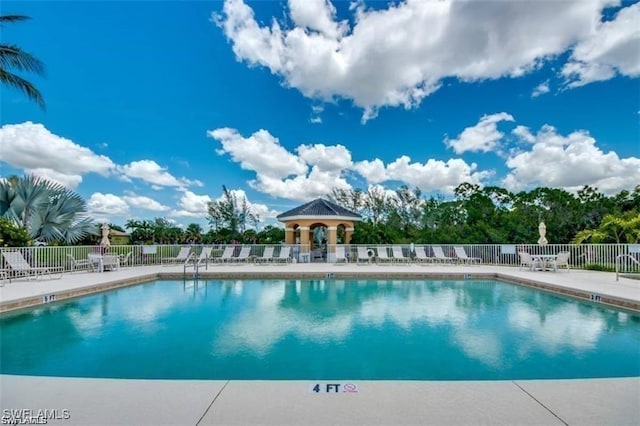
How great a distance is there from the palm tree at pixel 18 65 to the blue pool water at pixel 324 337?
244 inches

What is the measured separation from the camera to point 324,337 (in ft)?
17.4

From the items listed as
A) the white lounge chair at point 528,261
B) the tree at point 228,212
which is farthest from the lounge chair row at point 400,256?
the tree at point 228,212

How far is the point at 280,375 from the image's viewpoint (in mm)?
3902

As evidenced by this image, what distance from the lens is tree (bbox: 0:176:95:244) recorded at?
41.8ft

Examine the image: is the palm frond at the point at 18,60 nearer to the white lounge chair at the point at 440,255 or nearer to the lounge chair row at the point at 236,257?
the lounge chair row at the point at 236,257

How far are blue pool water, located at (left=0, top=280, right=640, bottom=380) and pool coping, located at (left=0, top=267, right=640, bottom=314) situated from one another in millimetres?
351

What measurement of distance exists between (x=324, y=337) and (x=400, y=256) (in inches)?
385

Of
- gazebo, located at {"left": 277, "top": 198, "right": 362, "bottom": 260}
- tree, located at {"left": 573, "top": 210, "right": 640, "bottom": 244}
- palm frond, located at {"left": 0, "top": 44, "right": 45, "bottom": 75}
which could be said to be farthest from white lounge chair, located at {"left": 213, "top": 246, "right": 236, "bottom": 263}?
tree, located at {"left": 573, "top": 210, "right": 640, "bottom": 244}

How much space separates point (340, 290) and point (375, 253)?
19.2ft

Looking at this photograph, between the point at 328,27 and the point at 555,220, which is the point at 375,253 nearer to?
the point at 328,27

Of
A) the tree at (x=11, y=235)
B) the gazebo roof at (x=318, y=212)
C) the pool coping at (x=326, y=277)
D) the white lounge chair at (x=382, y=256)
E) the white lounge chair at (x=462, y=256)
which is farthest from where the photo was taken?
the gazebo roof at (x=318, y=212)

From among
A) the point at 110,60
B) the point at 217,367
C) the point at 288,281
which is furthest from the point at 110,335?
the point at 110,60

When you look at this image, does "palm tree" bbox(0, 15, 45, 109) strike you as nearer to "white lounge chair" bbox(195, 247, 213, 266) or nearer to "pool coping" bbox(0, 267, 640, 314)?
"pool coping" bbox(0, 267, 640, 314)

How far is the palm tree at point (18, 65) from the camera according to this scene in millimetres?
9094
